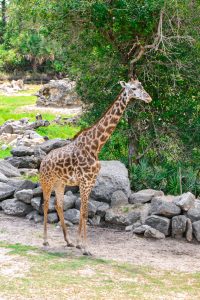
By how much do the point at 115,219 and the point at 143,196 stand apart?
0.79m

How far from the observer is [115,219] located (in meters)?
11.8

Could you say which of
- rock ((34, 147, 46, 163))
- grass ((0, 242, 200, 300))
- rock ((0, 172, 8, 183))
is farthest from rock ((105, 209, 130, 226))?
rock ((34, 147, 46, 163))

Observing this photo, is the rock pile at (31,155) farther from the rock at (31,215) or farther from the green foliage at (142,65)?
the rock at (31,215)

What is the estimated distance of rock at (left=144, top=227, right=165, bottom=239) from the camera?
434 inches

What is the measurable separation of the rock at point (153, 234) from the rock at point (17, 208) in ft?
9.41

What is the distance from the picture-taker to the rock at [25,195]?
1257 centimetres

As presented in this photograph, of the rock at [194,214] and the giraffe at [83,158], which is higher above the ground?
the giraffe at [83,158]

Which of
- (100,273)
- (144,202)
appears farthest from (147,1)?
(100,273)

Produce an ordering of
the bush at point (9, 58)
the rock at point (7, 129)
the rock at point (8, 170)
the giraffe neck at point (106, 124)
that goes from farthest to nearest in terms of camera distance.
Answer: the bush at point (9, 58), the rock at point (7, 129), the rock at point (8, 170), the giraffe neck at point (106, 124)

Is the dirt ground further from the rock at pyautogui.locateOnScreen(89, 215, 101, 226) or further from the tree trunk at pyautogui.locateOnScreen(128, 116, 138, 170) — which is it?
the tree trunk at pyautogui.locateOnScreen(128, 116, 138, 170)

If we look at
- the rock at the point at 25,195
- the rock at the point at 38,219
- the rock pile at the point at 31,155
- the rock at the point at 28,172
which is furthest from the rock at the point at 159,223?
the rock pile at the point at 31,155

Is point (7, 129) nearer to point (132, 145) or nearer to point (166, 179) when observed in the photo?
point (132, 145)

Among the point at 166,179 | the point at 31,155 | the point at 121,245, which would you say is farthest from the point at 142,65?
the point at 31,155

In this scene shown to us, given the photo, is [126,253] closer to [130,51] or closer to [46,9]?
[130,51]
